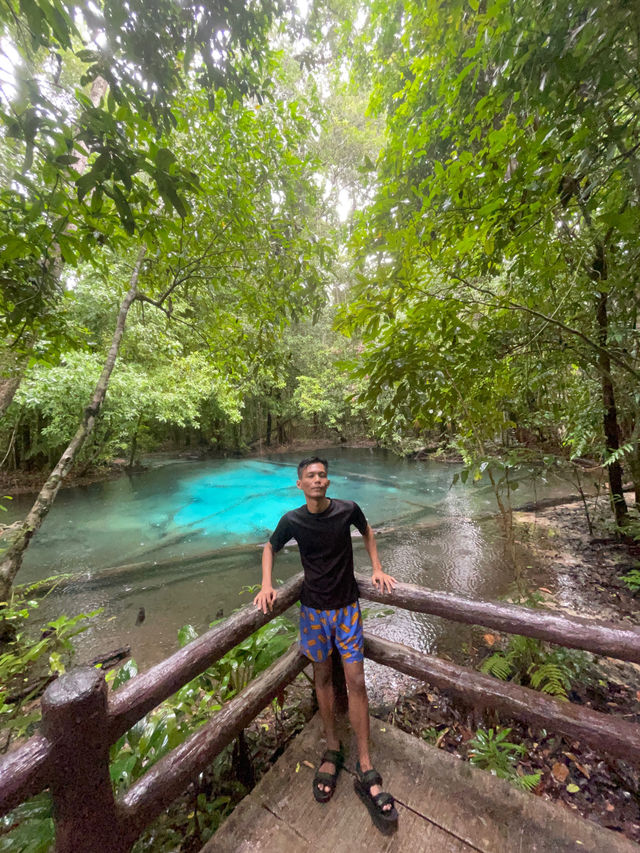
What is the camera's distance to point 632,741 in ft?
5.23

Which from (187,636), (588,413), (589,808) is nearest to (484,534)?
(588,413)

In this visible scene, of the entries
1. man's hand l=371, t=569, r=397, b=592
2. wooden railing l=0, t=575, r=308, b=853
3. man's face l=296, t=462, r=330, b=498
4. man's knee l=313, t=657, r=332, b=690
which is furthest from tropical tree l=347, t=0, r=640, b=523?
wooden railing l=0, t=575, r=308, b=853

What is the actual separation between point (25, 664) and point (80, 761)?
3.59m

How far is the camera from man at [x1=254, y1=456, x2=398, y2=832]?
76.9 inches

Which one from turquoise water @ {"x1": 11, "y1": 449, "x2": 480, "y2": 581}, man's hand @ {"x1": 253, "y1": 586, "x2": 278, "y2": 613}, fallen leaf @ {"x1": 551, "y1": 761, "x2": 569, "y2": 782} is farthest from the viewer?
turquoise water @ {"x1": 11, "y1": 449, "x2": 480, "y2": 581}

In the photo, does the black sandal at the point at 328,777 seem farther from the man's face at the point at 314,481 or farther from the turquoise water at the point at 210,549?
the turquoise water at the point at 210,549

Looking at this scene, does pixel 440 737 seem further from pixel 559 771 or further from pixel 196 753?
pixel 196 753

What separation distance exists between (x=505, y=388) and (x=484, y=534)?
4957mm

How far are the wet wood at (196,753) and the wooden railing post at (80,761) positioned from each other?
116 millimetres

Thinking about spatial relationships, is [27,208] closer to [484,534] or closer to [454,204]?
[454,204]

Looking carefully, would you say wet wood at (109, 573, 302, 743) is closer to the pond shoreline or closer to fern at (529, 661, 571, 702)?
fern at (529, 661, 571, 702)

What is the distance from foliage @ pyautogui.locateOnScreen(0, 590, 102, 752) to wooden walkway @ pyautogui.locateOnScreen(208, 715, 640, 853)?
1.59m

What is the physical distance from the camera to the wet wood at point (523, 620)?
1.59 meters

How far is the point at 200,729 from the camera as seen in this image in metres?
1.76
